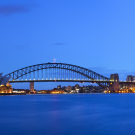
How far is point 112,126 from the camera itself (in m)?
20.3

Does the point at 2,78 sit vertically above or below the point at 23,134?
above

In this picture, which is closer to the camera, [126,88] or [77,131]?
[77,131]

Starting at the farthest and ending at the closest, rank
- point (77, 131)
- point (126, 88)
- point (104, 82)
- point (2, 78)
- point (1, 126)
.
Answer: point (126, 88)
point (104, 82)
point (2, 78)
point (1, 126)
point (77, 131)

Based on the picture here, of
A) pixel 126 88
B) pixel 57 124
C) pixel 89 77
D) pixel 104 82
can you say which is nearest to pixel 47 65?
pixel 89 77

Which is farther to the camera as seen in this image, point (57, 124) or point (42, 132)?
point (57, 124)

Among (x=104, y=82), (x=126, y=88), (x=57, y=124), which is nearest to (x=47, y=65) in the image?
(x=104, y=82)

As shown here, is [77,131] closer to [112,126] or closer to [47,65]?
[112,126]

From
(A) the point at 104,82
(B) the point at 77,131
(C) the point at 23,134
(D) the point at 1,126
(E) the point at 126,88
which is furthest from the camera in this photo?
(E) the point at 126,88

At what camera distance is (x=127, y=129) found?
1889 cm

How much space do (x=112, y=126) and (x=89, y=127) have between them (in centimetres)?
198

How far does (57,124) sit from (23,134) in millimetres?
4349

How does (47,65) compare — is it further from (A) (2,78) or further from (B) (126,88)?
(B) (126,88)

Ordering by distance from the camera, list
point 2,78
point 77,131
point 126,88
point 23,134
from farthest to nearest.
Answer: point 126,88
point 2,78
point 77,131
point 23,134

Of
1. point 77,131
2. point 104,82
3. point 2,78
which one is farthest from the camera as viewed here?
point 104,82
